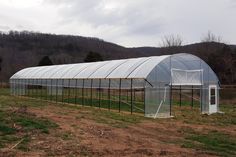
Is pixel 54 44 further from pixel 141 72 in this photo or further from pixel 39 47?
pixel 141 72

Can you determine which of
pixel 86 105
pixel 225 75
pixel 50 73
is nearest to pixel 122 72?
pixel 86 105

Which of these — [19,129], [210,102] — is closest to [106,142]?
[19,129]

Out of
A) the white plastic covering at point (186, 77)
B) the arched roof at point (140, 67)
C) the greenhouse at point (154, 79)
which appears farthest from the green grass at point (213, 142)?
the white plastic covering at point (186, 77)

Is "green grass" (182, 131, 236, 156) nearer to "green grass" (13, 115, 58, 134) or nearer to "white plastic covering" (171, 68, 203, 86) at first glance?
"green grass" (13, 115, 58, 134)

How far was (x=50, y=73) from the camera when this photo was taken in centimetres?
3088

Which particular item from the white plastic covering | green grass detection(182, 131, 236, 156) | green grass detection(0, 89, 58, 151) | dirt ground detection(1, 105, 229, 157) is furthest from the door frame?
green grass detection(0, 89, 58, 151)

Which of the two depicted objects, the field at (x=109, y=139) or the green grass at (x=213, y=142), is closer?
the field at (x=109, y=139)

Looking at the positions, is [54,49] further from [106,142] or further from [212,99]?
[106,142]

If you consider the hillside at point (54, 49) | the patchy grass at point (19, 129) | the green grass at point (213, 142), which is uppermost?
the hillside at point (54, 49)

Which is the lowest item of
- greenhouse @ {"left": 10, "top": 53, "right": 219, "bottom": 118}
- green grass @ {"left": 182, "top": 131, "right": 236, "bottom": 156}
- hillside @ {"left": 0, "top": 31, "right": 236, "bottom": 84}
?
green grass @ {"left": 182, "top": 131, "right": 236, "bottom": 156}

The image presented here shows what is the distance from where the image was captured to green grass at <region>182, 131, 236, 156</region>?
371 inches

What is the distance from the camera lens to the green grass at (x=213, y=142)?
943 cm

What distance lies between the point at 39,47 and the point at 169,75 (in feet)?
217

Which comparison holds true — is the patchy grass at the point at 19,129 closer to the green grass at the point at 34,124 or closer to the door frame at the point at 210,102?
the green grass at the point at 34,124
